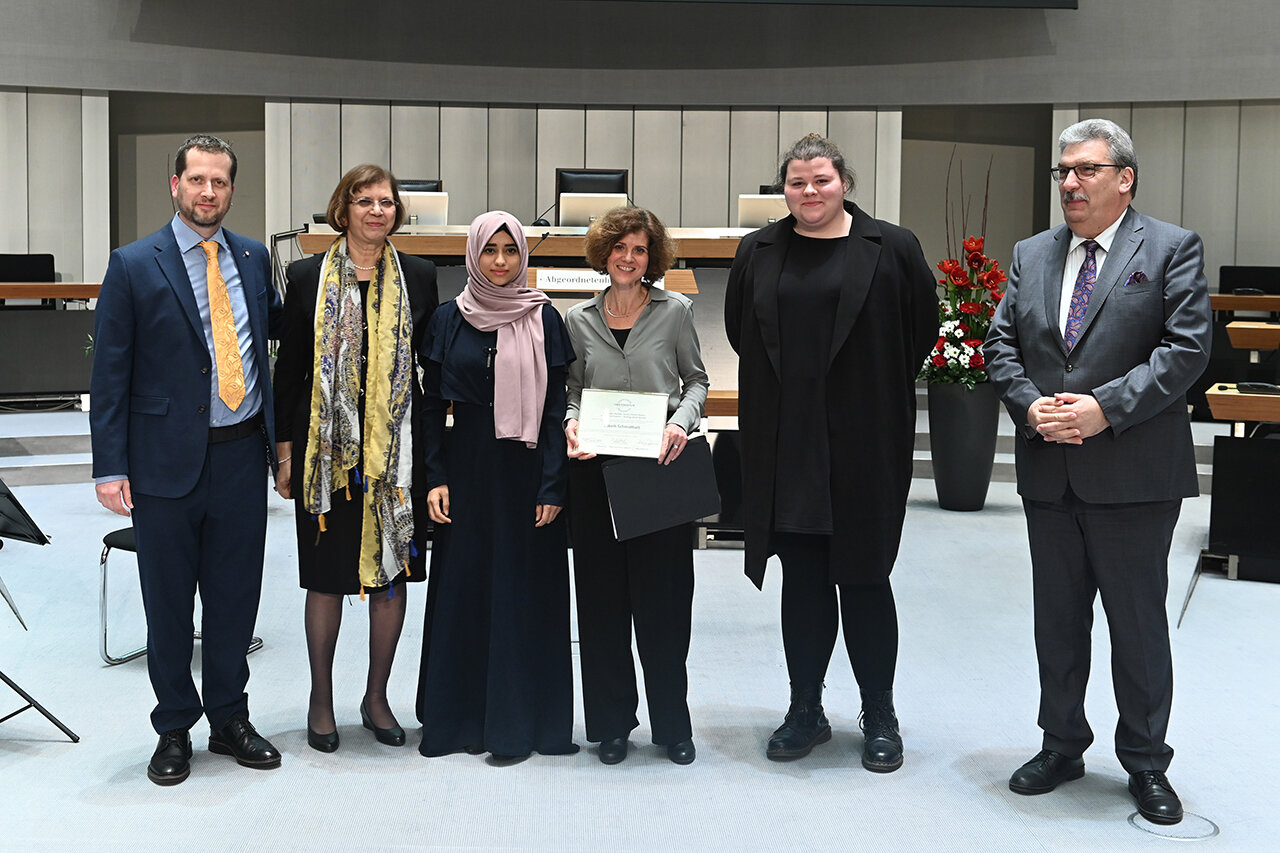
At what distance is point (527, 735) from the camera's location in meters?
3.08

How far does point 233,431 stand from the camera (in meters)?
2.96

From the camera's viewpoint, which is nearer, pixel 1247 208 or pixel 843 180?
pixel 843 180

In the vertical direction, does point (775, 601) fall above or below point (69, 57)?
below

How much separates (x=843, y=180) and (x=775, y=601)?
2270 millimetres

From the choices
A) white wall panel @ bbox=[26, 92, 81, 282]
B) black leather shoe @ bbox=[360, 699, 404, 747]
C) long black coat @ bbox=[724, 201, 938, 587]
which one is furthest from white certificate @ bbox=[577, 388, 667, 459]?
white wall panel @ bbox=[26, 92, 81, 282]

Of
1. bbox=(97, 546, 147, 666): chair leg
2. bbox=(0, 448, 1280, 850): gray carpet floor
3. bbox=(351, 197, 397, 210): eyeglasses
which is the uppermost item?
bbox=(351, 197, 397, 210): eyeglasses

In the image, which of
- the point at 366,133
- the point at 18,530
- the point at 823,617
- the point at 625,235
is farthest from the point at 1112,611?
the point at 366,133

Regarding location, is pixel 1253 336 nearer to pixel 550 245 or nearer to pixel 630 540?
pixel 550 245

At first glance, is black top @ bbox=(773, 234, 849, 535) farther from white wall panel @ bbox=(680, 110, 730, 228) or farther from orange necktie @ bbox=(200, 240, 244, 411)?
white wall panel @ bbox=(680, 110, 730, 228)

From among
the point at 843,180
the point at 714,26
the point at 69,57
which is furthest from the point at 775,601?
the point at 69,57

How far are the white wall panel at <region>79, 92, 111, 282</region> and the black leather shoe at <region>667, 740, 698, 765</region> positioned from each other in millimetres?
9765

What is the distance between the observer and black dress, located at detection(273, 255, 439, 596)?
10.0ft

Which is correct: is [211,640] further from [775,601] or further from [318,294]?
[775,601]

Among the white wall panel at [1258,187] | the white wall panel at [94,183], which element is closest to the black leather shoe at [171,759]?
the white wall panel at [94,183]
